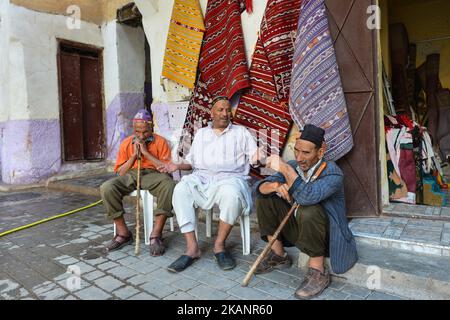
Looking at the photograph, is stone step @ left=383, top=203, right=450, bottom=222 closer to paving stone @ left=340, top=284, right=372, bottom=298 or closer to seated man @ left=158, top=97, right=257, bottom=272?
paving stone @ left=340, top=284, right=372, bottom=298

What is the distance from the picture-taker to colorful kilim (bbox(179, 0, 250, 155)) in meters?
3.81

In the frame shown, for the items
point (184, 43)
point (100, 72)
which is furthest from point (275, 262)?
point (100, 72)

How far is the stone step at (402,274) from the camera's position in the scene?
6.99 ft

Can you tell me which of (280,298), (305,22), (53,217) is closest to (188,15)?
(305,22)

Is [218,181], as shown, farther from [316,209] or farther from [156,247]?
[316,209]

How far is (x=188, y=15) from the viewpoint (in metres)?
4.30

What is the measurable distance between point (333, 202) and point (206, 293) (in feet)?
3.46

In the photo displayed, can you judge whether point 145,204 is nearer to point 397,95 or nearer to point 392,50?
point 397,95

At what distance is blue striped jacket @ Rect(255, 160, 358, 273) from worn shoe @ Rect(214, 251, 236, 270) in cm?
77

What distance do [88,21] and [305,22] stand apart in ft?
18.4

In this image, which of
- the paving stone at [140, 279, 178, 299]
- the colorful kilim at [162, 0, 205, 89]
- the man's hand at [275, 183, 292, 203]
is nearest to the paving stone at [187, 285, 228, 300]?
the paving stone at [140, 279, 178, 299]

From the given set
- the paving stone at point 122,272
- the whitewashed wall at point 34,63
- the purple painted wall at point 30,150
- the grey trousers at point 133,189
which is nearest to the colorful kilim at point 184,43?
the grey trousers at point 133,189

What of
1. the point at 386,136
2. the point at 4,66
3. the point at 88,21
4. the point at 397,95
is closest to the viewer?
the point at 386,136

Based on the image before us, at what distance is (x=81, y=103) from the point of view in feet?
24.0
